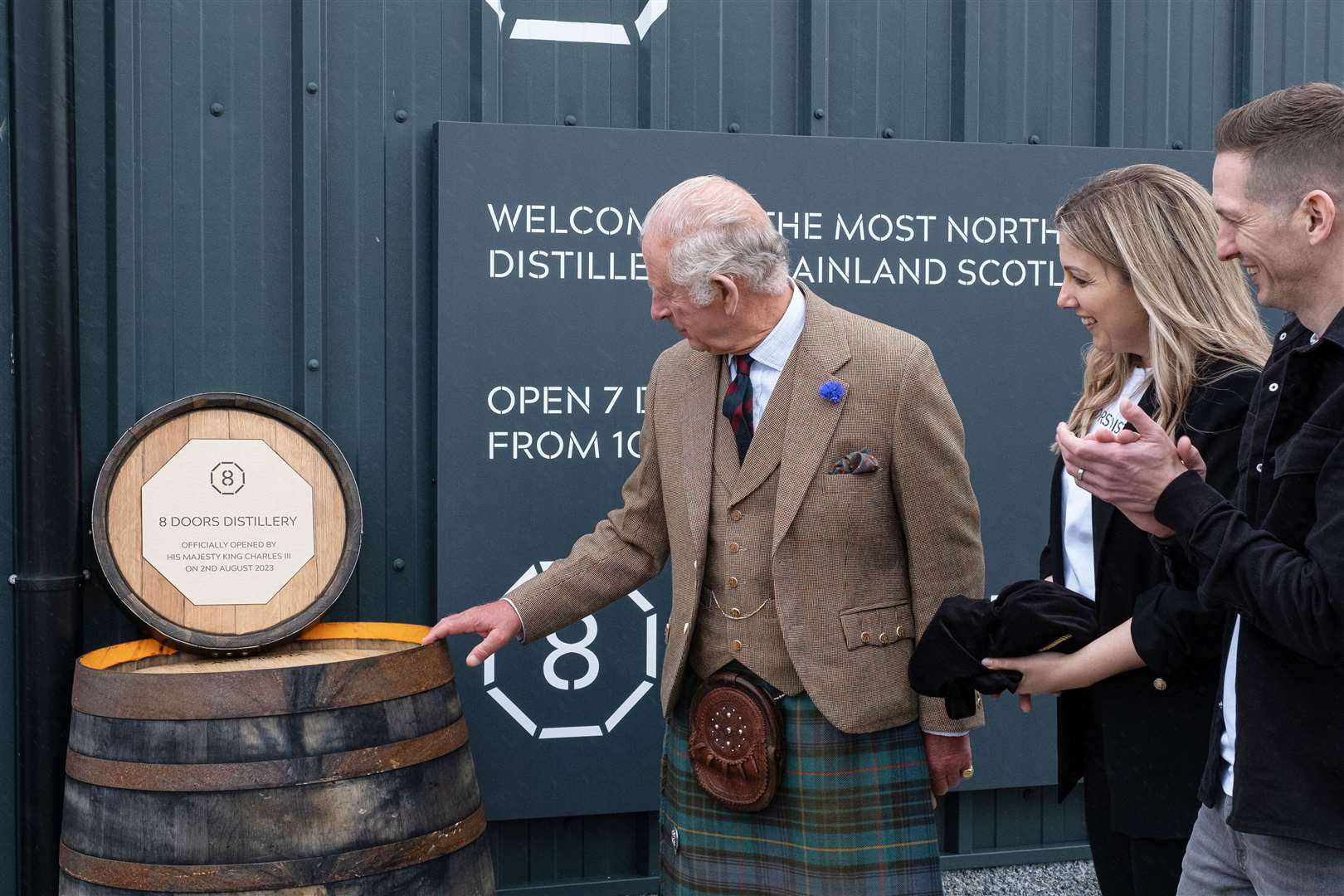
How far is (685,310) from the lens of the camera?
2.21 metres

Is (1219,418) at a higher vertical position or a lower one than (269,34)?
lower

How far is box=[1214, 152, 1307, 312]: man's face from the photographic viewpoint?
1461 mm

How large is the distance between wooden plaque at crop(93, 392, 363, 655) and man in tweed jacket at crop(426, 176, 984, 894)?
2.87ft

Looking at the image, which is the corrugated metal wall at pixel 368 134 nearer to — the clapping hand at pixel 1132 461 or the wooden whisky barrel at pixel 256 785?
the wooden whisky barrel at pixel 256 785

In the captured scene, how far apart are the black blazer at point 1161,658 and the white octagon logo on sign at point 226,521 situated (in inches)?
64.4

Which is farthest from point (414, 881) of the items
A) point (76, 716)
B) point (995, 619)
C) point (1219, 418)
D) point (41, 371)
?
point (1219, 418)

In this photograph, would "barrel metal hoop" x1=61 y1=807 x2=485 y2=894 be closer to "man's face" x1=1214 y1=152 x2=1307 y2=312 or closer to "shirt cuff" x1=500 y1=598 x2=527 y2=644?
"shirt cuff" x1=500 y1=598 x2=527 y2=644

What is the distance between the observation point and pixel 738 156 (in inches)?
122

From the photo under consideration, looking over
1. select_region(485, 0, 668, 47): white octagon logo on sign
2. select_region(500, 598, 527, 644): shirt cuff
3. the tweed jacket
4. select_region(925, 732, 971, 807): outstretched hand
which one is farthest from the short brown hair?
select_region(485, 0, 668, 47): white octagon logo on sign

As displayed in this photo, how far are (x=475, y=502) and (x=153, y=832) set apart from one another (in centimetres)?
106

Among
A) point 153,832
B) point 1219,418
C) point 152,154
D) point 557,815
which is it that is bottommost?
point 557,815

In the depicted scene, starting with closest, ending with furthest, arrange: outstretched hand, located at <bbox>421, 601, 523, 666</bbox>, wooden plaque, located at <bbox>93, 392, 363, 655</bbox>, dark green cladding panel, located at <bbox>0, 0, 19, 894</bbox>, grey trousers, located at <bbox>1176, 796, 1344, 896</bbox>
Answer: grey trousers, located at <bbox>1176, 796, 1344, 896</bbox> → outstretched hand, located at <bbox>421, 601, 523, 666</bbox> → wooden plaque, located at <bbox>93, 392, 363, 655</bbox> → dark green cladding panel, located at <bbox>0, 0, 19, 894</bbox>

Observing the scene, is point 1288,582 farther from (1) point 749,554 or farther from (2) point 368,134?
(2) point 368,134

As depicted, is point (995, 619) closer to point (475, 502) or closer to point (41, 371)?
point (475, 502)
